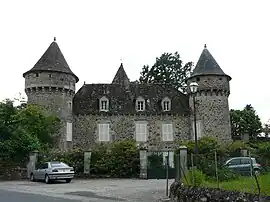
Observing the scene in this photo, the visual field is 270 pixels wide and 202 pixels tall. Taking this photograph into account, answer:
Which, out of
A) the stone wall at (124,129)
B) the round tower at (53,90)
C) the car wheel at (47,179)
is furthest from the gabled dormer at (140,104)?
the car wheel at (47,179)

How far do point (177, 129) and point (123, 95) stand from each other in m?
7.13

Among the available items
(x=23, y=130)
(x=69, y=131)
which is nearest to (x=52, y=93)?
(x=69, y=131)

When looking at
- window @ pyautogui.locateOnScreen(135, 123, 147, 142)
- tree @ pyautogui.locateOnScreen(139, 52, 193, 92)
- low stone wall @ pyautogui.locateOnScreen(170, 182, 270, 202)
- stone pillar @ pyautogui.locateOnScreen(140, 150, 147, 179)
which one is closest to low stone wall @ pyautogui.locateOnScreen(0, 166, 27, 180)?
stone pillar @ pyautogui.locateOnScreen(140, 150, 147, 179)

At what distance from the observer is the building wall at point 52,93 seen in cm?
3819

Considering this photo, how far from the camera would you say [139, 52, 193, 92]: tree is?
6129cm

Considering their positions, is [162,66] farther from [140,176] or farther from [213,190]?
[213,190]

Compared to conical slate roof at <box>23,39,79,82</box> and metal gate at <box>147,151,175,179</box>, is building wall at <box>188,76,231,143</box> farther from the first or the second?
conical slate roof at <box>23,39,79,82</box>

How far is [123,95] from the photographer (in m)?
42.0

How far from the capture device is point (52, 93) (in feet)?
127

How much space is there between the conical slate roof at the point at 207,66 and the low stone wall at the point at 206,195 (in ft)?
94.2

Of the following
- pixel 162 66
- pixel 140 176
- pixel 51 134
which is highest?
pixel 162 66

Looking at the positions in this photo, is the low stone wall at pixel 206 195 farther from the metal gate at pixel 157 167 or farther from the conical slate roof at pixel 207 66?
the conical slate roof at pixel 207 66

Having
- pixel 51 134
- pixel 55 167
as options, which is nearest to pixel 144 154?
pixel 55 167

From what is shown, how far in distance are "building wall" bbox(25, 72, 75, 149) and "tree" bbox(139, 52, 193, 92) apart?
2457cm
